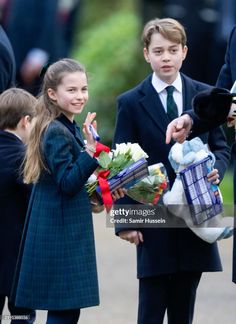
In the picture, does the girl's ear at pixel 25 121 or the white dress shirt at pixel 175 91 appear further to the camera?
the girl's ear at pixel 25 121

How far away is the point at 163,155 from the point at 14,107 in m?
0.87

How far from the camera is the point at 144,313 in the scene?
22.3ft

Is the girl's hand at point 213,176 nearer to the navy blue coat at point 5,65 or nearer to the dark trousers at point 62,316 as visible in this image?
the dark trousers at point 62,316

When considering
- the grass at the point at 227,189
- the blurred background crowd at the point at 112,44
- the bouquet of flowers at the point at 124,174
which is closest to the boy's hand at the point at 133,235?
the bouquet of flowers at the point at 124,174

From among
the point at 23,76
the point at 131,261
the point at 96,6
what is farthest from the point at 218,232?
the point at 96,6

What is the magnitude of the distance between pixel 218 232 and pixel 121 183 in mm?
545

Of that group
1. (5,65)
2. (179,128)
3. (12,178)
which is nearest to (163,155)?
(179,128)

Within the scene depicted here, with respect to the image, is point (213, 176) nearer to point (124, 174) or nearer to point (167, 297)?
point (124, 174)

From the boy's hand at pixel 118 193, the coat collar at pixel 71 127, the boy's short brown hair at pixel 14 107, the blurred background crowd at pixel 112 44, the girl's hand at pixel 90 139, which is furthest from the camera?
the blurred background crowd at pixel 112 44

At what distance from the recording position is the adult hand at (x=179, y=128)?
629 centimetres

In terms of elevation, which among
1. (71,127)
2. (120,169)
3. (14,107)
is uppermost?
(14,107)

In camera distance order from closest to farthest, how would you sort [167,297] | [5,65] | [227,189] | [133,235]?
1. [133,235]
2. [167,297]
3. [5,65]
4. [227,189]

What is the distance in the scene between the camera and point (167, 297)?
22.4 ft

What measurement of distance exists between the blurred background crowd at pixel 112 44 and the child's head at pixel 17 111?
205 inches
